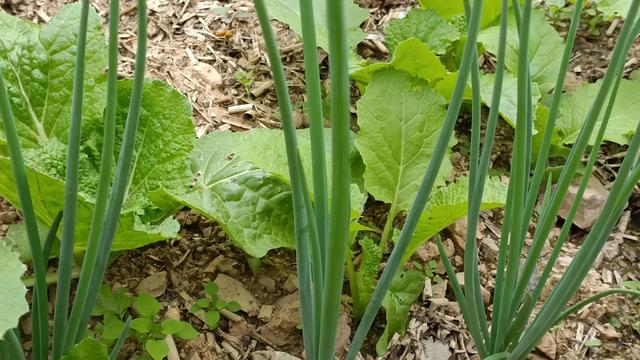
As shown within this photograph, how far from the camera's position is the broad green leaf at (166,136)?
42.0 inches

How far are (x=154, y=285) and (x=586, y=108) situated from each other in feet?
2.82

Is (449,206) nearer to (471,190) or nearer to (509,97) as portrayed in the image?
(471,190)

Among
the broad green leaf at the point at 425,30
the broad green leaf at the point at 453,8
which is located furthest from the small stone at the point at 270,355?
the broad green leaf at the point at 453,8

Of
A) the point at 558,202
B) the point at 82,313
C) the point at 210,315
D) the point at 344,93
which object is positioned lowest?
the point at 210,315

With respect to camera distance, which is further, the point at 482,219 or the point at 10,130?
the point at 482,219

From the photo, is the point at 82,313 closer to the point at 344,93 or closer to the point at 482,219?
the point at 344,93

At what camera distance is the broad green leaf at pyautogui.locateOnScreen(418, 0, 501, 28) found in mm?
1471

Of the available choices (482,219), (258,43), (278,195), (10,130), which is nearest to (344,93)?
(10,130)

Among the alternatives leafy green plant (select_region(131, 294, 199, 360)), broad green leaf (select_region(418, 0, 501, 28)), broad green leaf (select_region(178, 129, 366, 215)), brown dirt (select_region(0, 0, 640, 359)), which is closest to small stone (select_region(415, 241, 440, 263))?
brown dirt (select_region(0, 0, 640, 359))

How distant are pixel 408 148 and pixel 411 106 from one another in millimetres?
70

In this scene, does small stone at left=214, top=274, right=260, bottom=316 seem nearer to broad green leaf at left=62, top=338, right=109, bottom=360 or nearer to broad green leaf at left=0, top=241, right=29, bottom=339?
broad green leaf at left=62, top=338, right=109, bottom=360

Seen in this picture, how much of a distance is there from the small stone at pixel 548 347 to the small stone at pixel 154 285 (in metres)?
0.58

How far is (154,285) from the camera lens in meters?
1.10

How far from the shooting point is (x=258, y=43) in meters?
1.52
